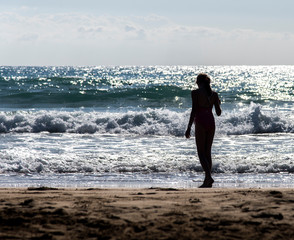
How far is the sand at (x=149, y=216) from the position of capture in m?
3.76

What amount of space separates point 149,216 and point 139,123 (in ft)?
45.1

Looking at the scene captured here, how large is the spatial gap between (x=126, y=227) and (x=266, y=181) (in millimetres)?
4530

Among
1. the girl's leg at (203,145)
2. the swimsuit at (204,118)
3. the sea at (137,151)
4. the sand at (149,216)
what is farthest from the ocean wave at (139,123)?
the sand at (149,216)

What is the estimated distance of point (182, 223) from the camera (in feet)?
13.1

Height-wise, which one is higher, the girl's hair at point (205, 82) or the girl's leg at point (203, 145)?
the girl's hair at point (205, 82)

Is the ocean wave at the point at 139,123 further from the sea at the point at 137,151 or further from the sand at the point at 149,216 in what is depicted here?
the sand at the point at 149,216

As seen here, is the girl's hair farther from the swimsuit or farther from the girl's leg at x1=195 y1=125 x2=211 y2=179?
the girl's leg at x1=195 y1=125 x2=211 y2=179

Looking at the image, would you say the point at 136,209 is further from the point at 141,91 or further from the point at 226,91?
the point at 226,91

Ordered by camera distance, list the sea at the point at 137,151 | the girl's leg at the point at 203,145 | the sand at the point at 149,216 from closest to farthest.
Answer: the sand at the point at 149,216, the girl's leg at the point at 203,145, the sea at the point at 137,151

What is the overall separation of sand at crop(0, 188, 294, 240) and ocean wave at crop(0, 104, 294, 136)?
1084 cm

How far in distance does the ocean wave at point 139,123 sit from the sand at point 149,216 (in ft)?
35.6

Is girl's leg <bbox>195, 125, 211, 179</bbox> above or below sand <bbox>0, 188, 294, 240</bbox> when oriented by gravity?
above

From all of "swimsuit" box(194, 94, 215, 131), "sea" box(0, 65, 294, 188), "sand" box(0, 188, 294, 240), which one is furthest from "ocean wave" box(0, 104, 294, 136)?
"sand" box(0, 188, 294, 240)

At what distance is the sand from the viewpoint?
3.76 metres
